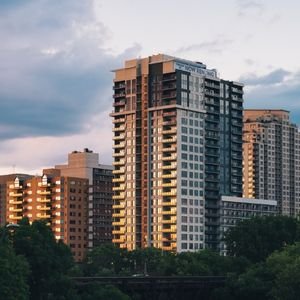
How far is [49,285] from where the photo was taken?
368 feet

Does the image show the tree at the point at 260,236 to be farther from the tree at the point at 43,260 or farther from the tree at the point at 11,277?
the tree at the point at 11,277

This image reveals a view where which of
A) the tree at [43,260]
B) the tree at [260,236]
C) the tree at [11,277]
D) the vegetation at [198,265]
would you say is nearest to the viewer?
the tree at [11,277]

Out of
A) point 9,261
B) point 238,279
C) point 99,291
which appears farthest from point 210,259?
point 9,261

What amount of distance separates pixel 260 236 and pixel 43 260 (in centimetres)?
6149

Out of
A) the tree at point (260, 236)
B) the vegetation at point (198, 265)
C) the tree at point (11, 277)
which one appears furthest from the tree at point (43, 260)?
the tree at point (260, 236)

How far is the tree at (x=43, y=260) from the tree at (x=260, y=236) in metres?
54.5

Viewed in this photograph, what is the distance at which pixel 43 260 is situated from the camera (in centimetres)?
11275

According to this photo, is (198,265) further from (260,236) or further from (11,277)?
(11,277)

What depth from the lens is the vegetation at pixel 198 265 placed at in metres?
104

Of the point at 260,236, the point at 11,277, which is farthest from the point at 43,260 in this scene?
the point at 260,236

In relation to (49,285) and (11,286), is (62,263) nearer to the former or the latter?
(49,285)

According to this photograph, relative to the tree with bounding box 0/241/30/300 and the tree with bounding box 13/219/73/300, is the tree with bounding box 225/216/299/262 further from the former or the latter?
the tree with bounding box 0/241/30/300

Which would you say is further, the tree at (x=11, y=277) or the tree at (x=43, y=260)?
the tree at (x=43, y=260)

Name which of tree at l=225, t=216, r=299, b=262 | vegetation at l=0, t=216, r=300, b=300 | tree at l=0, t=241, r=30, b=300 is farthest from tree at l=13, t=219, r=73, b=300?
tree at l=225, t=216, r=299, b=262
